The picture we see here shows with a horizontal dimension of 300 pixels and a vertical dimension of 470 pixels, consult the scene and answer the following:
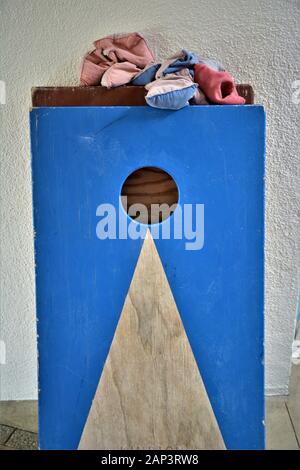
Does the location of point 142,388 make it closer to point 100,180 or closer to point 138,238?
point 138,238

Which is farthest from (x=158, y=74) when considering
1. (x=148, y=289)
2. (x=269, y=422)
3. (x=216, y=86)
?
(x=269, y=422)

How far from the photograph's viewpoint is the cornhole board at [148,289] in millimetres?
1105

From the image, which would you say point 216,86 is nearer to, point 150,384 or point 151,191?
point 151,191

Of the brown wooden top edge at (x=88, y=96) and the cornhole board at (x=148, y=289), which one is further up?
the brown wooden top edge at (x=88, y=96)

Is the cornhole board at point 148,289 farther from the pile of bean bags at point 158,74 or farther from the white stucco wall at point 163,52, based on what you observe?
the white stucco wall at point 163,52

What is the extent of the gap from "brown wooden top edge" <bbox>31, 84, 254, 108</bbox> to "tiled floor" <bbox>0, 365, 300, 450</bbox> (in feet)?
3.38

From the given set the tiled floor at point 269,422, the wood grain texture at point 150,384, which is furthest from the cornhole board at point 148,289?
the tiled floor at point 269,422

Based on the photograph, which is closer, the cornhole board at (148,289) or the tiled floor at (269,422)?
the cornhole board at (148,289)

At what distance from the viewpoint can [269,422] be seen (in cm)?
155

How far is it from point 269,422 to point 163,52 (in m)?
1.24

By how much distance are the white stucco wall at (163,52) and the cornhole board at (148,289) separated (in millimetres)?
419

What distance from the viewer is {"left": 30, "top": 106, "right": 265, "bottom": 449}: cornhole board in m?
1.11

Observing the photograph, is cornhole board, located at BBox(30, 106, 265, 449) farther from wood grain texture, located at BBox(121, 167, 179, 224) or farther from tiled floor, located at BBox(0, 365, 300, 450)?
tiled floor, located at BBox(0, 365, 300, 450)

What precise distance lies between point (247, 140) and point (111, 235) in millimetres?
394
